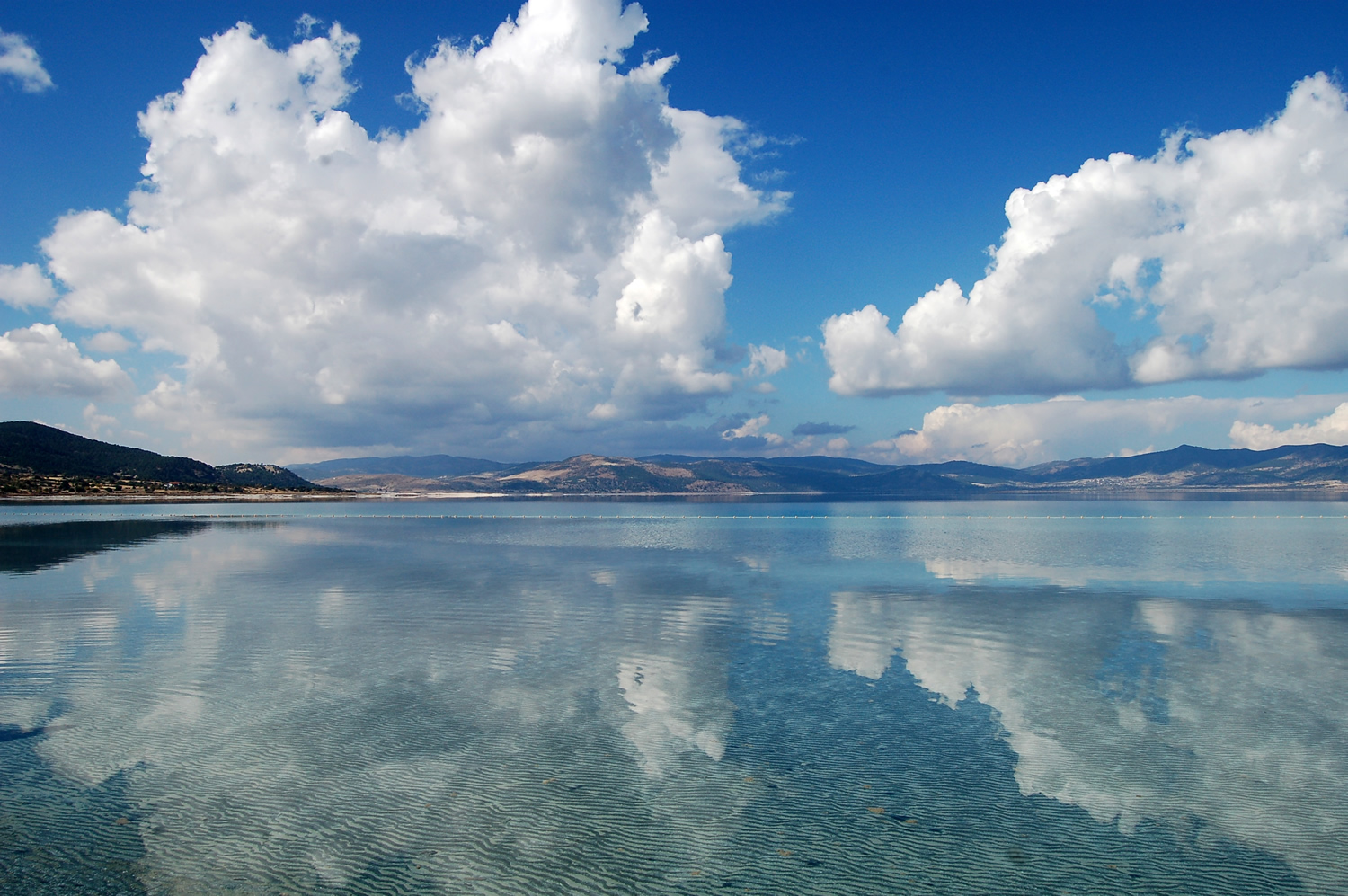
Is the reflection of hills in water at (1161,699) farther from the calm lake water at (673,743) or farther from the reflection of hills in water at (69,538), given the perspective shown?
the reflection of hills in water at (69,538)

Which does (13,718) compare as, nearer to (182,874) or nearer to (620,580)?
(182,874)

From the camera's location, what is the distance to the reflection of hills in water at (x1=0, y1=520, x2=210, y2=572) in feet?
179

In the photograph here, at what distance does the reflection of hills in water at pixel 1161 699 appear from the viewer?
42.2ft

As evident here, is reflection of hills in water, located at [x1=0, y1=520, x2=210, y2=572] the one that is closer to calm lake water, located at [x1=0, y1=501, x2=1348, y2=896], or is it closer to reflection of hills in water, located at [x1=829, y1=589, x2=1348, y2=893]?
calm lake water, located at [x1=0, y1=501, x2=1348, y2=896]

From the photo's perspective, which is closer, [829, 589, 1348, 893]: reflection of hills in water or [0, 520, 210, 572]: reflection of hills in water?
[829, 589, 1348, 893]: reflection of hills in water

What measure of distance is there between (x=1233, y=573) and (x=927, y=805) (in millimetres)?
46804

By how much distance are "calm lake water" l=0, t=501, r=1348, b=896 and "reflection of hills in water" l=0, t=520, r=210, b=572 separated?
19929 millimetres

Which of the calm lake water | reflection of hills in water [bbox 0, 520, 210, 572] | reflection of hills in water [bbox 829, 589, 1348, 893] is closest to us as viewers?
the calm lake water

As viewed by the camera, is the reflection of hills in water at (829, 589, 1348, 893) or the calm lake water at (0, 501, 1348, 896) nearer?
the calm lake water at (0, 501, 1348, 896)

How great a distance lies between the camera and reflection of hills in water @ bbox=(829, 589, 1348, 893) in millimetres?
12867

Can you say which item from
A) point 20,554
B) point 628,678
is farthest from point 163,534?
point 628,678

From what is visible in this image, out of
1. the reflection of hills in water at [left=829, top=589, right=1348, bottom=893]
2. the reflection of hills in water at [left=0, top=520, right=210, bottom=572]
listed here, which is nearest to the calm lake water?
the reflection of hills in water at [left=829, top=589, right=1348, bottom=893]

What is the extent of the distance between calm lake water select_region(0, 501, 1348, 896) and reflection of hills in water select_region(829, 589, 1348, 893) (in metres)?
0.10

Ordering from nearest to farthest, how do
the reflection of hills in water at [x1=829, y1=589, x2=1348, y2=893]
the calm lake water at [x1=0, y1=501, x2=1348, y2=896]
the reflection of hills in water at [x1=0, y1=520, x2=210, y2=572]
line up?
the calm lake water at [x1=0, y1=501, x2=1348, y2=896] < the reflection of hills in water at [x1=829, y1=589, x2=1348, y2=893] < the reflection of hills in water at [x1=0, y1=520, x2=210, y2=572]
